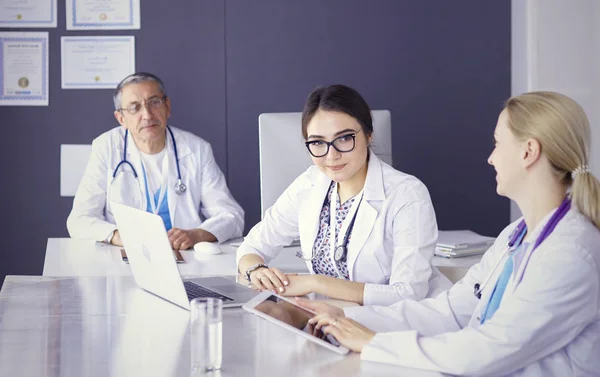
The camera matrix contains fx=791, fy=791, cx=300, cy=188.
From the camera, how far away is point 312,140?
2.42 m

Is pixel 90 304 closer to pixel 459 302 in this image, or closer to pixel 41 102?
pixel 459 302

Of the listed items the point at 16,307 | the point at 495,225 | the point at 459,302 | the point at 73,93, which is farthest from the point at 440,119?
the point at 16,307

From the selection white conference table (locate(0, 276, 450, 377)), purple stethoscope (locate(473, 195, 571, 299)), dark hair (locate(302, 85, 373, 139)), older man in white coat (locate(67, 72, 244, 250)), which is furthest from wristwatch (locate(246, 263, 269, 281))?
older man in white coat (locate(67, 72, 244, 250))

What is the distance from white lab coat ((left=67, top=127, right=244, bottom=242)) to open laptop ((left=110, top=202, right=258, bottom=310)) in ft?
3.70

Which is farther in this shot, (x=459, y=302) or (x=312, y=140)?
(x=312, y=140)

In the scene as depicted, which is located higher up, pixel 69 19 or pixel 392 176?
pixel 69 19

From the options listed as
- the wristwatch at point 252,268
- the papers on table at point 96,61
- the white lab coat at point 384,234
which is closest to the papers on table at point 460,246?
the white lab coat at point 384,234

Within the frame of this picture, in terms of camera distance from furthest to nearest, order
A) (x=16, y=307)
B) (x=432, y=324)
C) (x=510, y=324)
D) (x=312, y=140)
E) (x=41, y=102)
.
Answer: (x=41, y=102), (x=312, y=140), (x=16, y=307), (x=432, y=324), (x=510, y=324)

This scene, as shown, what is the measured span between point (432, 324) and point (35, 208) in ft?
9.88

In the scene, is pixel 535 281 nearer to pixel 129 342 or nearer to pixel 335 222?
pixel 129 342

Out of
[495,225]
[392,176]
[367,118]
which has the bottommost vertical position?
[495,225]

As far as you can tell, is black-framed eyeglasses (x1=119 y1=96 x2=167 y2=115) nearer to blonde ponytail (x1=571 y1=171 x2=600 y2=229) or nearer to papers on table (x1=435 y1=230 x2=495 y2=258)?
papers on table (x1=435 y1=230 x2=495 y2=258)

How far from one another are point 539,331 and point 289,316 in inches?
21.5

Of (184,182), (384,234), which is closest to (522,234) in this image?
(384,234)
